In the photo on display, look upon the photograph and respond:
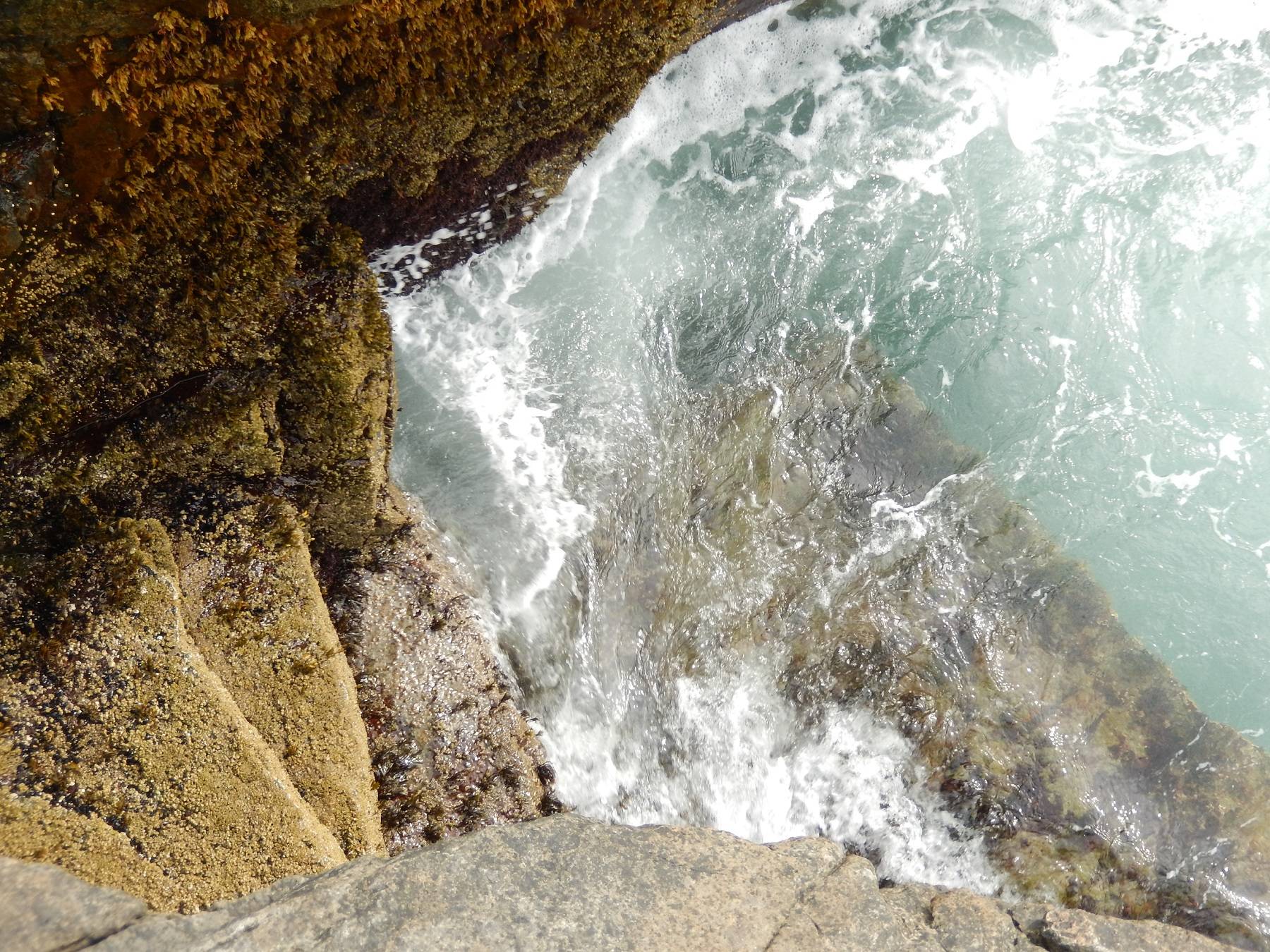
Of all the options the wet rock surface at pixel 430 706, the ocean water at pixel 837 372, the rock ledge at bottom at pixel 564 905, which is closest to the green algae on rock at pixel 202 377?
the wet rock surface at pixel 430 706

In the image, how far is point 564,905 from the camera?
264cm

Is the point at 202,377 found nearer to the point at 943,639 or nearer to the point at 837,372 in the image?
the point at 837,372

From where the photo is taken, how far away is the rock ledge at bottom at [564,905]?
243 cm

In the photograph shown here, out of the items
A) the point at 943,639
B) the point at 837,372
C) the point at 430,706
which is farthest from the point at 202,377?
the point at 943,639

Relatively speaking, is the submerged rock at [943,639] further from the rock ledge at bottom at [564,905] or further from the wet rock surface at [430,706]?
the rock ledge at bottom at [564,905]

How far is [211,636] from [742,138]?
486 centimetres

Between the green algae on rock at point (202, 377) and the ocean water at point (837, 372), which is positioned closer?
the green algae on rock at point (202, 377)

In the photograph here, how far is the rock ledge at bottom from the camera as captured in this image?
2.43m

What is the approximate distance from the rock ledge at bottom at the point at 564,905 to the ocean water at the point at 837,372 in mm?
1528

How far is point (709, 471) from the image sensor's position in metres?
5.14

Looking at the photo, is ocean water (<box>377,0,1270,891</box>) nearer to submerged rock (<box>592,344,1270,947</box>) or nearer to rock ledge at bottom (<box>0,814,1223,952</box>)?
submerged rock (<box>592,344,1270,947</box>)

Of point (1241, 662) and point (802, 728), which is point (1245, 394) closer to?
point (1241, 662)

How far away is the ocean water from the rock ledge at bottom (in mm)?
1528

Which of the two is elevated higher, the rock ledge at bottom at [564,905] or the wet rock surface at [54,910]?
the wet rock surface at [54,910]
